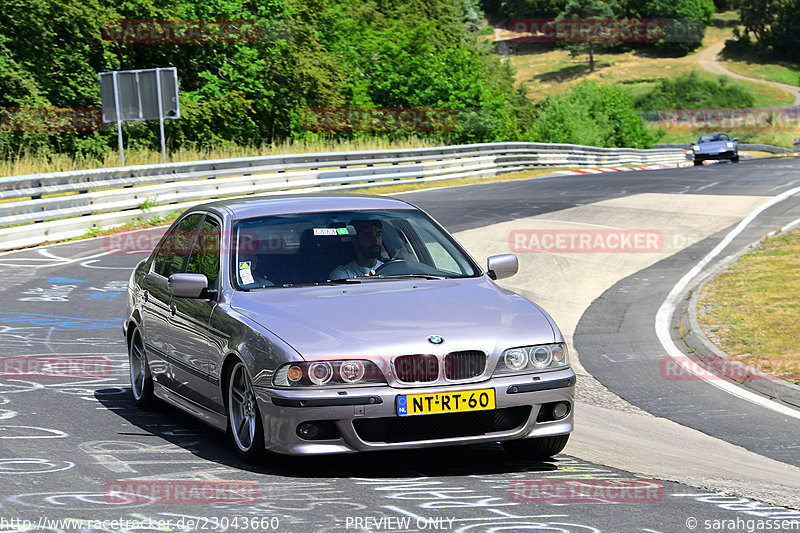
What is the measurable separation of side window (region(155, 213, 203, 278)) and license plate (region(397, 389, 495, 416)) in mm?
2520

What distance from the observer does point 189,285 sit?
6.73 m

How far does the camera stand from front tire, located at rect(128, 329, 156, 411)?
7832 millimetres

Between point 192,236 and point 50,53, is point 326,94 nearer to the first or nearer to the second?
point 50,53

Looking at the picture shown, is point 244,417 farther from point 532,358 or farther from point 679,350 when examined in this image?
point 679,350

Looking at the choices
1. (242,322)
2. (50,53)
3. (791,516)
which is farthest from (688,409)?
(50,53)

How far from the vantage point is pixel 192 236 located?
25.2 ft

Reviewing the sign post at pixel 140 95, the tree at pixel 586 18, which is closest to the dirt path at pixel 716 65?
the tree at pixel 586 18

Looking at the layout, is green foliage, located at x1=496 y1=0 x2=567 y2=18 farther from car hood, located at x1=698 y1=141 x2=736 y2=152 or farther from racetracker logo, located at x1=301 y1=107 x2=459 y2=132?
racetracker logo, located at x1=301 y1=107 x2=459 y2=132

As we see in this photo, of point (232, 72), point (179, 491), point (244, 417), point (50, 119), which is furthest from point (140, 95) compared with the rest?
point (179, 491)

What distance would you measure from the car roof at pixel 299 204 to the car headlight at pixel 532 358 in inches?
72.5

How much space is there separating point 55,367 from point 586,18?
6598 inches

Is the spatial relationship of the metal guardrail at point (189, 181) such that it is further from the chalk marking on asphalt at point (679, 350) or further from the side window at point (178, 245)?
the side window at point (178, 245)

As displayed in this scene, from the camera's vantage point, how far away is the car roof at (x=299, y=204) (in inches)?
285

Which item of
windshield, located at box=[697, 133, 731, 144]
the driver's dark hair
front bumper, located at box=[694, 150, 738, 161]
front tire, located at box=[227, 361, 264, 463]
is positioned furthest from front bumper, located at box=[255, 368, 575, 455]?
windshield, located at box=[697, 133, 731, 144]
